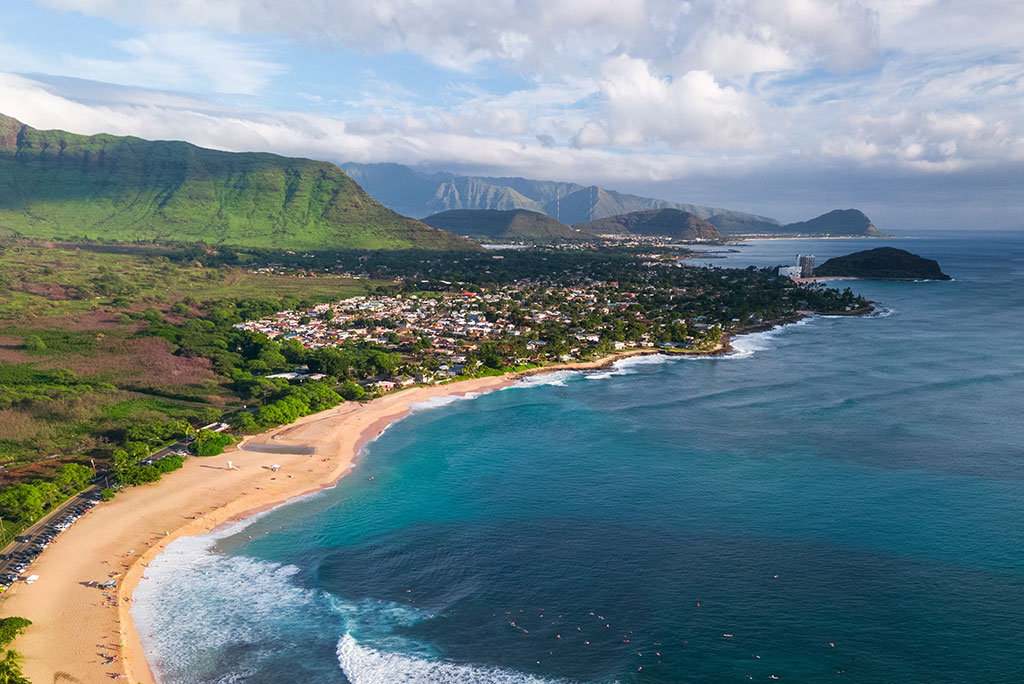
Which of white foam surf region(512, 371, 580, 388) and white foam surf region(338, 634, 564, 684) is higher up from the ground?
white foam surf region(512, 371, 580, 388)

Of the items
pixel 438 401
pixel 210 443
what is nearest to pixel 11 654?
pixel 210 443

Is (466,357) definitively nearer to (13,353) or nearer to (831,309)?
(13,353)

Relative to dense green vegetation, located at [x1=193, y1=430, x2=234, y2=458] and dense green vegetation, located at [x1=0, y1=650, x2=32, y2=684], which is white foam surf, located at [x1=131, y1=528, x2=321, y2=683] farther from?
dense green vegetation, located at [x1=193, y1=430, x2=234, y2=458]

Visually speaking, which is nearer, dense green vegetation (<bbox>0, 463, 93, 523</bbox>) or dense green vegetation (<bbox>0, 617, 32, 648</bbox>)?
Answer: dense green vegetation (<bbox>0, 617, 32, 648</bbox>)

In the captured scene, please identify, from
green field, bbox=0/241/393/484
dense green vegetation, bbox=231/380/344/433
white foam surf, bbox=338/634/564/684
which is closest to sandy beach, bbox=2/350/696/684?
dense green vegetation, bbox=231/380/344/433

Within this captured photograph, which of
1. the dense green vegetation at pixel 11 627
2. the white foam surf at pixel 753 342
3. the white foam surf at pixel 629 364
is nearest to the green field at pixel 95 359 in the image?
the dense green vegetation at pixel 11 627

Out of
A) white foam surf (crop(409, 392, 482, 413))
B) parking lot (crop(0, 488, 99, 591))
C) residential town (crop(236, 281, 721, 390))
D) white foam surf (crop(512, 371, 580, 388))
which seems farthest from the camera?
residential town (crop(236, 281, 721, 390))
